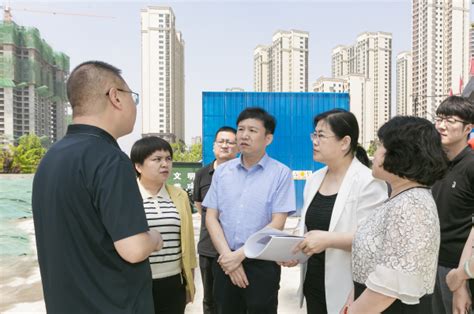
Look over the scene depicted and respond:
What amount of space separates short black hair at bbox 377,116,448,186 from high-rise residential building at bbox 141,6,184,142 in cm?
4819

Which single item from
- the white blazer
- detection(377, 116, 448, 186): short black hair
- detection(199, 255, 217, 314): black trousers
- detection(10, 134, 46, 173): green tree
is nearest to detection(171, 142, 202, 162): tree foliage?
detection(10, 134, 46, 173): green tree

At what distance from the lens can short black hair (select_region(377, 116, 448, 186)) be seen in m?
1.20

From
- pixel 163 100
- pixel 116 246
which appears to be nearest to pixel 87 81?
pixel 116 246

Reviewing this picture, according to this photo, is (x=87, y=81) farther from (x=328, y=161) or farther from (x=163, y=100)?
(x=163, y=100)

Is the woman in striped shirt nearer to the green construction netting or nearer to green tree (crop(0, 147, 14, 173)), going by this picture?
green tree (crop(0, 147, 14, 173))

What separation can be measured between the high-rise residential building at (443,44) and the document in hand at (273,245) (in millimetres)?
37286

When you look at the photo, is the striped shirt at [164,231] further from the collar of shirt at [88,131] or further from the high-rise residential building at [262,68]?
the high-rise residential building at [262,68]

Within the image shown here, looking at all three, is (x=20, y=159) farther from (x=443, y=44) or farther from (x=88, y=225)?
(x=443, y=44)

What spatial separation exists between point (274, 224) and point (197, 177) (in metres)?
1.28

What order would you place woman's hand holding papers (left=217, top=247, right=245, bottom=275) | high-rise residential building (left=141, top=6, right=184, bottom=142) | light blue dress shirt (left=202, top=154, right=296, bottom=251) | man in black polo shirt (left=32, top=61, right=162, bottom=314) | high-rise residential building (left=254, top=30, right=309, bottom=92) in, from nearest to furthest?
man in black polo shirt (left=32, top=61, right=162, bottom=314)
woman's hand holding papers (left=217, top=247, right=245, bottom=275)
light blue dress shirt (left=202, top=154, right=296, bottom=251)
high-rise residential building (left=141, top=6, right=184, bottom=142)
high-rise residential building (left=254, top=30, right=309, bottom=92)

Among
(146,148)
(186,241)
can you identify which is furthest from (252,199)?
(146,148)

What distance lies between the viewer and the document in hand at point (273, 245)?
1.62 m

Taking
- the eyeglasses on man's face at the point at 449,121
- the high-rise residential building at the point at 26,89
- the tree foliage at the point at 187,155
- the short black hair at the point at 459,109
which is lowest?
the tree foliage at the point at 187,155

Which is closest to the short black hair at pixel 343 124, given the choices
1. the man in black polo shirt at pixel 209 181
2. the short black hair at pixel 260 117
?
the short black hair at pixel 260 117
